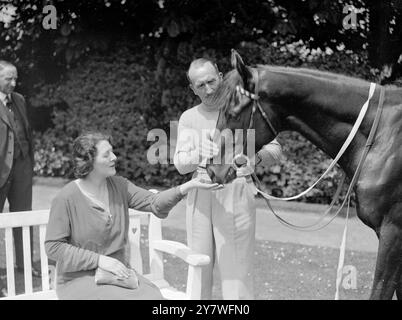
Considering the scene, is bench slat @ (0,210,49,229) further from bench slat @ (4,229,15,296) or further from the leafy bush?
the leafy bush

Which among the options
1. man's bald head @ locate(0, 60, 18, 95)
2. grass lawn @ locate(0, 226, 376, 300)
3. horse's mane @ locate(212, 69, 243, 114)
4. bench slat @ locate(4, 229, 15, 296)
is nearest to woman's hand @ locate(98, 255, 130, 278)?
bench slat @ locate(4, 229, 15, 296)

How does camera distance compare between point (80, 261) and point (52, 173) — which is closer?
point (80, 261)

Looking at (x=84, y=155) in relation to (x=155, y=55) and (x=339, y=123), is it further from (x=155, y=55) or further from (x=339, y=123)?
(x=155, y=55)

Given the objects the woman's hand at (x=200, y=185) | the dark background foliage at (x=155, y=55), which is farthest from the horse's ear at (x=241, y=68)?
the dark background foliage at (x=155, y=55)

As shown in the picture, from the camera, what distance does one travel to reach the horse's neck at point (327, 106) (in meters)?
2.88

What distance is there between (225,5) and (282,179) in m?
2.89

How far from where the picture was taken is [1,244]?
621 cm

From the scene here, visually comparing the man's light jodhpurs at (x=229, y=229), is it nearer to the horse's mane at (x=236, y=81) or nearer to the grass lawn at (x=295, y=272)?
the horse's mane at (x=236, y=81)

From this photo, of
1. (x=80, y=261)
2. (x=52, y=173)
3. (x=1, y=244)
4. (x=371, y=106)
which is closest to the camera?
(x=80, y=261)

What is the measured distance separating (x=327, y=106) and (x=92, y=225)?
4.68ft

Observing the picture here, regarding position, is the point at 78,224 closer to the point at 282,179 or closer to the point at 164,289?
the point at 164,289

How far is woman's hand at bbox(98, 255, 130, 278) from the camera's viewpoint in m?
2.73

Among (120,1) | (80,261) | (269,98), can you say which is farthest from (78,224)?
(120,1)

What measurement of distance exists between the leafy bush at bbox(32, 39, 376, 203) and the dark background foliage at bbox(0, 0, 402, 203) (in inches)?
0.7
